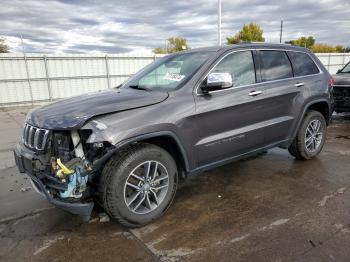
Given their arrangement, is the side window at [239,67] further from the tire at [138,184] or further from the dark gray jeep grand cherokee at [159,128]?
the tire at [138,184]

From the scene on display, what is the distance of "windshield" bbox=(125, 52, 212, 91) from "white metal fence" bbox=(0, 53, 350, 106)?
45.5 ft

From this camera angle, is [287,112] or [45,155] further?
[287,112]

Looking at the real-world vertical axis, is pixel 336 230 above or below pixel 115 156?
below

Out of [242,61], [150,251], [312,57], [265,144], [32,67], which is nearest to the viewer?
[150,251]

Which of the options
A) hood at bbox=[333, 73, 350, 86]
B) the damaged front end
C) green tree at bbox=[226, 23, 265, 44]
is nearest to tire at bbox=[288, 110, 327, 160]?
the damaged front end

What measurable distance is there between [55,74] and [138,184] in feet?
50.6

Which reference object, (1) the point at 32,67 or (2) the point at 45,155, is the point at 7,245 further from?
(1) the point at 32,67

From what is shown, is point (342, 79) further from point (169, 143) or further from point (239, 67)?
point (169, 143)

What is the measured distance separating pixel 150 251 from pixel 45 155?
1.35 m

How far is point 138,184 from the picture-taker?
323cm

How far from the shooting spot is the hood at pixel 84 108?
2.95m

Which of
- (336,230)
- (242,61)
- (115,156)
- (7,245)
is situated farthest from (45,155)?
(336,230)

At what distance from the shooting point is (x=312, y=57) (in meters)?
5.14

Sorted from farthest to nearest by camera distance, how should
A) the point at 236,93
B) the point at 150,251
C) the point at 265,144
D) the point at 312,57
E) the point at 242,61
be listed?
the point at 312,57 → the point at 265,144 → the point at 242,61 → the point at 236,93 → the point at 150,251
